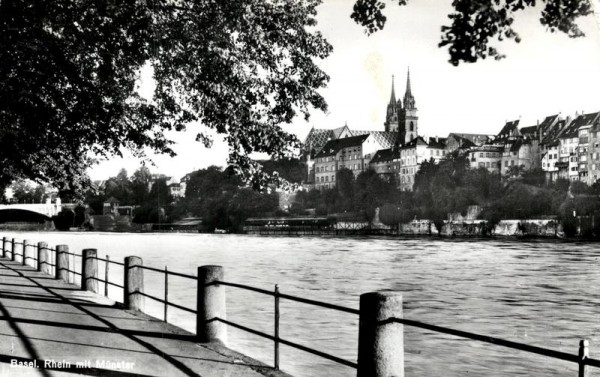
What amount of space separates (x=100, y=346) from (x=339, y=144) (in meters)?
168

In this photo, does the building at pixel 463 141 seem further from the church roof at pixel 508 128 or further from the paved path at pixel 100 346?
the paved path at pixel 100 346

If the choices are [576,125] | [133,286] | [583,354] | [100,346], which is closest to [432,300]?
[133,286]

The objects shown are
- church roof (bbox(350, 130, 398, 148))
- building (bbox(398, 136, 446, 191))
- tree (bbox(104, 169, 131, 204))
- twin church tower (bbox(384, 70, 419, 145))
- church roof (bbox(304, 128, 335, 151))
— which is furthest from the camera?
church roof (bbox(304, 128, 335, 151))

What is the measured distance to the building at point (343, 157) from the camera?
552 feet

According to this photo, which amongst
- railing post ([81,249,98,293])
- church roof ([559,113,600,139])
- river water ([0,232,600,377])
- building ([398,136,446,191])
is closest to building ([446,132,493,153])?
building ([398,136,446,191])

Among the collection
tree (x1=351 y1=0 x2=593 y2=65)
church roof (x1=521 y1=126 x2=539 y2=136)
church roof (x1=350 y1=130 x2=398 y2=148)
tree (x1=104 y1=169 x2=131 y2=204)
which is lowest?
tree (x1=351 y1=0 x2=593 y2=65)

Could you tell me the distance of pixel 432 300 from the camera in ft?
115

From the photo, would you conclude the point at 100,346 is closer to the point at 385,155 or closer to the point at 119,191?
the point at 385,155

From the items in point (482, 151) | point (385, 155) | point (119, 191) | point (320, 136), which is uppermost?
point (320, 136)

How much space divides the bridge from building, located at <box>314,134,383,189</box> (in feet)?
205

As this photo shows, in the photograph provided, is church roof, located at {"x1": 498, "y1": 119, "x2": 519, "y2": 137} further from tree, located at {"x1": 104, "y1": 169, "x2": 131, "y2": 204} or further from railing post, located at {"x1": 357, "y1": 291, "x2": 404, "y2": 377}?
railing post, located at {"x1": 357, "y1": 291, "x2": 404, "y2": 377}

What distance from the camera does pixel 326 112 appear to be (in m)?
13.5

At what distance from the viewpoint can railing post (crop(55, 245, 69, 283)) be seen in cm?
1919

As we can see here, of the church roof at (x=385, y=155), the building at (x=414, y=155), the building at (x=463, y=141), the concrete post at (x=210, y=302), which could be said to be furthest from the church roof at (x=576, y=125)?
the concrete post at (x=210, y=302)
